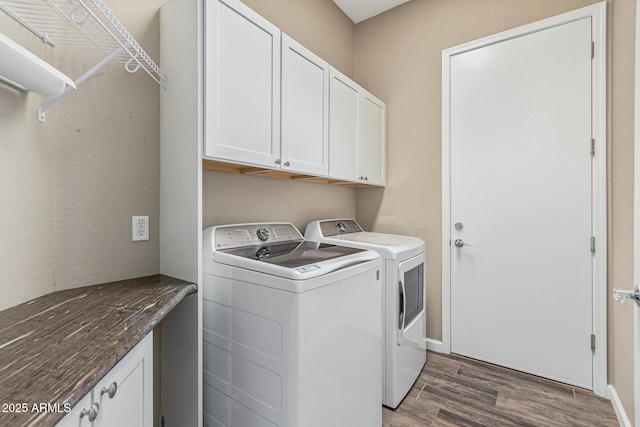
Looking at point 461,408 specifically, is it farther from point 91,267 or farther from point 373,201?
point 91,267

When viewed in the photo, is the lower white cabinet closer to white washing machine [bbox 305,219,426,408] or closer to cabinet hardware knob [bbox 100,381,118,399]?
cabinet hardware knob [bbox 100,381,118,399]

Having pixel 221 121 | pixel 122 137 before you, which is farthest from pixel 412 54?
pixel 122 137

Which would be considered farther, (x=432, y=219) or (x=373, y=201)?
(x=373, y=201)

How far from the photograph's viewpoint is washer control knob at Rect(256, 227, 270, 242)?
175 cm

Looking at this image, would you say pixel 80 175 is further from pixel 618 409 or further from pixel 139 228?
pixel 618 409

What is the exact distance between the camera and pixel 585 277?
6.44ft

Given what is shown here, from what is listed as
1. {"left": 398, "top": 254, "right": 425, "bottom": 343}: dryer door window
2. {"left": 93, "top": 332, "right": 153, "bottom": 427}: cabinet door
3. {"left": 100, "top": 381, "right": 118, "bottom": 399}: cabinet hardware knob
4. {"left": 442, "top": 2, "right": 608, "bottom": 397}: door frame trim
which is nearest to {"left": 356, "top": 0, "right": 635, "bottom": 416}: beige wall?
{"left": 442, "top": 2, "right": 608, "bottom": 397}: door frame trim

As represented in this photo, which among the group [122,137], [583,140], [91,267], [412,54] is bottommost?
[91,267]

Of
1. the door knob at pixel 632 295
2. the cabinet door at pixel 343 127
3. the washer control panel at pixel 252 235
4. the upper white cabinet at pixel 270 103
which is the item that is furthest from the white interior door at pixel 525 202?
the washer control panel at pixel 252 235

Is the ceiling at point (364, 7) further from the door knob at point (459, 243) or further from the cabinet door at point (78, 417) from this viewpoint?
the cabinet door at point (78, 417)

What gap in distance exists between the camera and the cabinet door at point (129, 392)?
0.73 meters

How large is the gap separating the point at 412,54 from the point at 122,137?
2.47m

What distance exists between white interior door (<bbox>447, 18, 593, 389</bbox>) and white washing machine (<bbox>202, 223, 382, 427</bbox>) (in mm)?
1208

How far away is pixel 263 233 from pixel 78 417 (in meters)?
1.21
